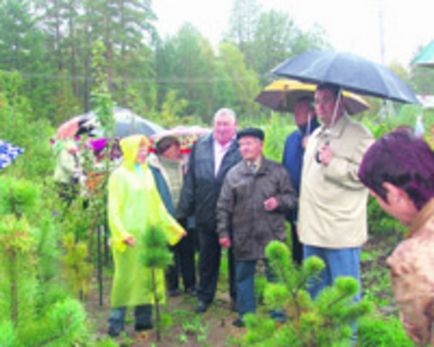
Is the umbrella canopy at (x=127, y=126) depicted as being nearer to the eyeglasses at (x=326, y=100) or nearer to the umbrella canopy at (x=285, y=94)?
the umbrella canopy at (x=285, y=94)

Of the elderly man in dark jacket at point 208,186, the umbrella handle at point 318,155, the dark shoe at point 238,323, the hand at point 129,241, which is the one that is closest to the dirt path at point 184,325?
the dark shoe at point 238,323

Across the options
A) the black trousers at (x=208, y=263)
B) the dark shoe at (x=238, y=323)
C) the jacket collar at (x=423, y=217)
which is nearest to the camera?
the jacket collar at (x=423, y=217)

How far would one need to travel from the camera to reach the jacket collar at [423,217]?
1.50 meters

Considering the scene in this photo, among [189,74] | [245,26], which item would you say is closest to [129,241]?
[189,74]

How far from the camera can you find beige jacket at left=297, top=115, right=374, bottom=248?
10.9 feet

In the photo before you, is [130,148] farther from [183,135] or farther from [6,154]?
[183,135]

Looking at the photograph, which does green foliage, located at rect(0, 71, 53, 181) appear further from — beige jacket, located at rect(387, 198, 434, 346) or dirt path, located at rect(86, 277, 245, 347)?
beige jacket, located at rect(387, 198, 434, 346)

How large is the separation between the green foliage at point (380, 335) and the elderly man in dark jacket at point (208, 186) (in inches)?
58.6

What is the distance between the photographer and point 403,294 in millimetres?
1411

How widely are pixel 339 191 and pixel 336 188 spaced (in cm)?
3

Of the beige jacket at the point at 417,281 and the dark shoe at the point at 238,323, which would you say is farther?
the dark shoe at the point at 238,323

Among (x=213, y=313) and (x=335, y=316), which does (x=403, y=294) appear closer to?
(x=335, y=316)

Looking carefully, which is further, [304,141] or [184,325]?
[184,325]

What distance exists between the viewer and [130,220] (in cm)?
396
